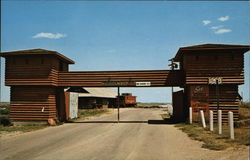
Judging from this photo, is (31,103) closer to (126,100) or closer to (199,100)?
(199,100)

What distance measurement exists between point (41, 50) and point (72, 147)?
42.2ft

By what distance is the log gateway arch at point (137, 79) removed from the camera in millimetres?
18672

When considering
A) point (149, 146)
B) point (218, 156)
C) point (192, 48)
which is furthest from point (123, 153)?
point (192, 48)

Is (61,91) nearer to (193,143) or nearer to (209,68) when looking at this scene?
(209,68)

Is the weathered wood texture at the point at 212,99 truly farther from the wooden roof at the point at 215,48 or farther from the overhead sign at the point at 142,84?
the overhead sign at the point at 142,84

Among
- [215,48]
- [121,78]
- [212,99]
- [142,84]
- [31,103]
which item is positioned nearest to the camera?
[215,48]

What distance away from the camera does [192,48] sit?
1881 cm

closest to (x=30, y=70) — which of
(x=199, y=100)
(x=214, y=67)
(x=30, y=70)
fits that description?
(x=30, y=70)

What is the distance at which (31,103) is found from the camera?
66.4 feet

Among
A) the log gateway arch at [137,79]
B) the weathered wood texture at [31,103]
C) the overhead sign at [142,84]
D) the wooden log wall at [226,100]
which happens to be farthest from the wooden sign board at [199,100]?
the weathered wood texture at [31,103]

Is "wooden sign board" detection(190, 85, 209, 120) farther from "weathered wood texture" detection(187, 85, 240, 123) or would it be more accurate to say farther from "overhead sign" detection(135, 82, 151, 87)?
"overhead sign" detection(135, 82, 151, 87)

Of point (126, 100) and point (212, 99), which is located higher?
point (212, 99)

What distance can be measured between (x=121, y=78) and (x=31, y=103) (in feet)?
25.0

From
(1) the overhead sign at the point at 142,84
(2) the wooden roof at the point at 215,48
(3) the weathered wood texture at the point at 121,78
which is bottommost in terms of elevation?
(1) the overhead sign at the point at 142,84
